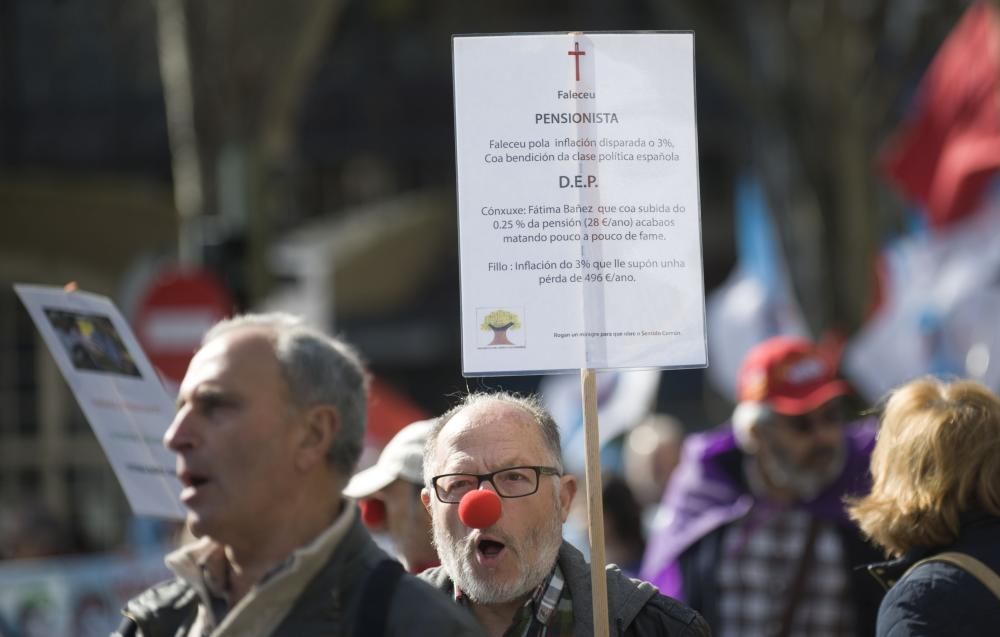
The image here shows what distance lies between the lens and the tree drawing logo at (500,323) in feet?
12.6

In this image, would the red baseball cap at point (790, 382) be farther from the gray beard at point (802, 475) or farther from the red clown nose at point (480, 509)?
the red clown nose at point (480, 509)

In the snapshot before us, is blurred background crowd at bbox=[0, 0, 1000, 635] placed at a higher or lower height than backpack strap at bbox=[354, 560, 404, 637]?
higher

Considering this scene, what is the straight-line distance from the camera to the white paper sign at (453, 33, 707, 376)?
3.86 meters

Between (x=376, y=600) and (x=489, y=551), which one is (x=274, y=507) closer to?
(x=376, y=600)

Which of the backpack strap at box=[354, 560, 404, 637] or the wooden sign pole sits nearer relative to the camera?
the backpack strap at box=[354, 560, 404, 637]

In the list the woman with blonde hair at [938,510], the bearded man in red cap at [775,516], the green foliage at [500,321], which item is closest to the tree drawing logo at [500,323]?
the green foliage at [500,321]

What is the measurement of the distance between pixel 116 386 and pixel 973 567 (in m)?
2.14

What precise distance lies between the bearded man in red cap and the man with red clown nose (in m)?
1.63

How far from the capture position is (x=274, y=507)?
3295 millimetres

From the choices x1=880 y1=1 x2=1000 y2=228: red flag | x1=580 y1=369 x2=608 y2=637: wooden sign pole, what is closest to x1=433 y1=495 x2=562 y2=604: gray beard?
x1=580 y1=369 x2=608 y2=637: wooden sign pole

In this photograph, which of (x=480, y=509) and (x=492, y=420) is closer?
(x=480, y=509)

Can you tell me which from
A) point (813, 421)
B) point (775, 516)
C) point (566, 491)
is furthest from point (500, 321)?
point (813, 421)

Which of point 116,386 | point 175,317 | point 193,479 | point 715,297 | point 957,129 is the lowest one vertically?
point 193,479

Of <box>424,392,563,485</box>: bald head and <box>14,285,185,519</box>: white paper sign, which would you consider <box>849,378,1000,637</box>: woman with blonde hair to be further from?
<box>14,285,185,519</box>: white paper sign
